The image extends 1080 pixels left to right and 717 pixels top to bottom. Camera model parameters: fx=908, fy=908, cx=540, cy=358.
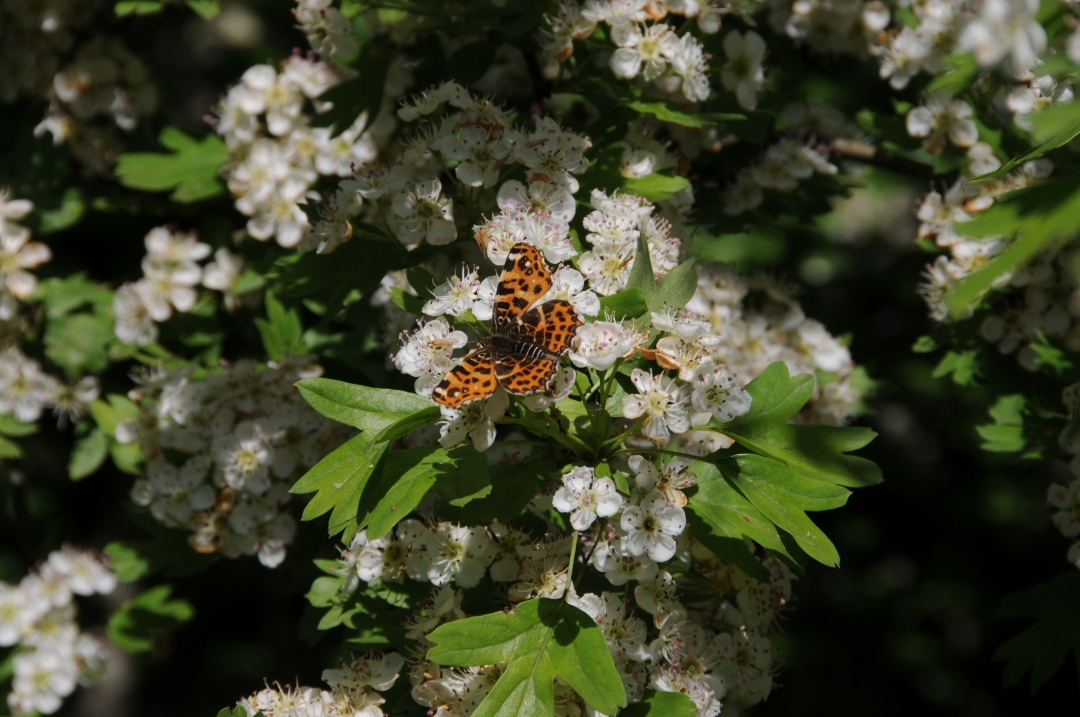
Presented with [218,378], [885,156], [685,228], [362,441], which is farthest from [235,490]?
[885,156]

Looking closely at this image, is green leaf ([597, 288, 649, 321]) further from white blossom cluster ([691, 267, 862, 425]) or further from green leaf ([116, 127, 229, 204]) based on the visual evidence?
green leaf ([116, 127, 229, 204])

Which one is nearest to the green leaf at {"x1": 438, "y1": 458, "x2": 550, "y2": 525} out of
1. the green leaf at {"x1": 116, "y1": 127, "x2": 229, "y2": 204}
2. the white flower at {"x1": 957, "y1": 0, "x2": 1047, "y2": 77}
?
the white flower at {"x1": 957, "y1": 0, "x2": 1047, "y2": 77}

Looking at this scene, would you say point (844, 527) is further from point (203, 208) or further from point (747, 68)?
point (203, 208)

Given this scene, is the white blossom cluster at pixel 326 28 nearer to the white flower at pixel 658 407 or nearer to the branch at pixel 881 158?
the white flower at pixel 658 407

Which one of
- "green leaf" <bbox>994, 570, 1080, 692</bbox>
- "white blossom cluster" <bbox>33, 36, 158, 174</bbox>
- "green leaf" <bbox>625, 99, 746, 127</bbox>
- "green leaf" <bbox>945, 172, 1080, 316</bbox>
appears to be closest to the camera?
"green leaf" <bbox>945, 172, 1080, 316</bbox>

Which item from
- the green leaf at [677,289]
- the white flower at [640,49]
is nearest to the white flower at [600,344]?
the green leaf at [677,289]

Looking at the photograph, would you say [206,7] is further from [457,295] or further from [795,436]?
[795,436]

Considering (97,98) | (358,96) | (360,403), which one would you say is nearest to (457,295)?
(360,403)

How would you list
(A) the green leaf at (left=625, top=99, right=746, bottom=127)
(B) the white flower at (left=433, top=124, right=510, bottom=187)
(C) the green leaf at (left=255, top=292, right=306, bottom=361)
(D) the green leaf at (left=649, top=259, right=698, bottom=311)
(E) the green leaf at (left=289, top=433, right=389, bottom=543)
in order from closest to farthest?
(E) the green leaf at (left=289, top=433, right=389, bottom=543) → (D) the green leaf at (left=649, top=259, right=698, bottom=311) → (B) the white flower at (left=433, top=124, right=510, bottom=187) → (A) the green leaf at (left=625, top=99, right=746, bottom=127) → (C) the green leaf at (left=255, top=292, right=306, bottom=361)
